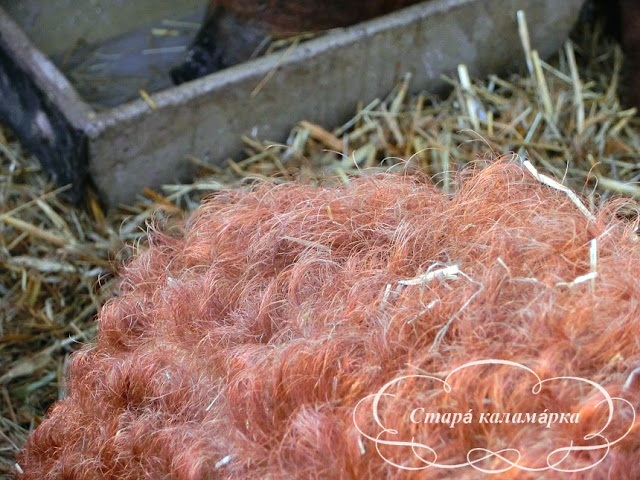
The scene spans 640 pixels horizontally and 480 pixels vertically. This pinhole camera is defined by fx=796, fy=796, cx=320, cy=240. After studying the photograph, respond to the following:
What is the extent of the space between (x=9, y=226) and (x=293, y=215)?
44.1 inches

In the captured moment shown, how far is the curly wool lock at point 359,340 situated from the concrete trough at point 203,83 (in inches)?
32.8

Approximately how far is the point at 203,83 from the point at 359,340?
121 cm

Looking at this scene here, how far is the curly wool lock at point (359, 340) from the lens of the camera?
62 cm

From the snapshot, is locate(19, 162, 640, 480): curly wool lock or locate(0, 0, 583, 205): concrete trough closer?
locate(19, 162, 640, 480): curly wool lock

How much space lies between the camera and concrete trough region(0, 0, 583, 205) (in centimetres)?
173

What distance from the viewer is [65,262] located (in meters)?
1.70

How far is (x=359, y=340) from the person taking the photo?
690 millimetres

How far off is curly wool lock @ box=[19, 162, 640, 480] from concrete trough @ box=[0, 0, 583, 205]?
0.83 m

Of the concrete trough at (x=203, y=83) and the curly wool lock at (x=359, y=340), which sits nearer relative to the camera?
the curly wool lock at (x=359, y=340)

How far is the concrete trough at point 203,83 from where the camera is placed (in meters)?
1.73

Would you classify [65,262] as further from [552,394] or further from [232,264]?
[552,394]

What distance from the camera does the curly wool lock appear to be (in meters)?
0.62

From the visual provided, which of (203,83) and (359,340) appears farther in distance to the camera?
(203,83)

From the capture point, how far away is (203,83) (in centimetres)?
178
